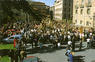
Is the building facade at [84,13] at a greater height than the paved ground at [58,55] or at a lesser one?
greater

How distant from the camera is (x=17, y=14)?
1044cm

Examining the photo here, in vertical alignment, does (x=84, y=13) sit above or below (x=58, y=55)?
above

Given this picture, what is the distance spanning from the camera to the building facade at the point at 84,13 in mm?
33688

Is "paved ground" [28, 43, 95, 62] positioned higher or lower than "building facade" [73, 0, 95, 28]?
lower

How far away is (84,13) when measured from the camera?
36781 millimetres

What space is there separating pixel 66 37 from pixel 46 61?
7.00 m

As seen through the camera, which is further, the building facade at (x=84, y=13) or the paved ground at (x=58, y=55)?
the building facade at (x=84, y=13)

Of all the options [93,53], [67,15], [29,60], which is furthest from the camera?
[67,15]

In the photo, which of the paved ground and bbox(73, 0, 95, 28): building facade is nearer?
the paved ground

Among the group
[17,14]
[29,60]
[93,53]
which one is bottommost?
[93,53]

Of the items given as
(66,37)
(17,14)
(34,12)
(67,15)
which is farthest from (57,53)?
(67,15)

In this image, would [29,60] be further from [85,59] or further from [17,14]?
[85,59]

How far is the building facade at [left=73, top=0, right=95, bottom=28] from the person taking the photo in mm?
33688

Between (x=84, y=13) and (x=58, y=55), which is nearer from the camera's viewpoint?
(x=58, y=55)
